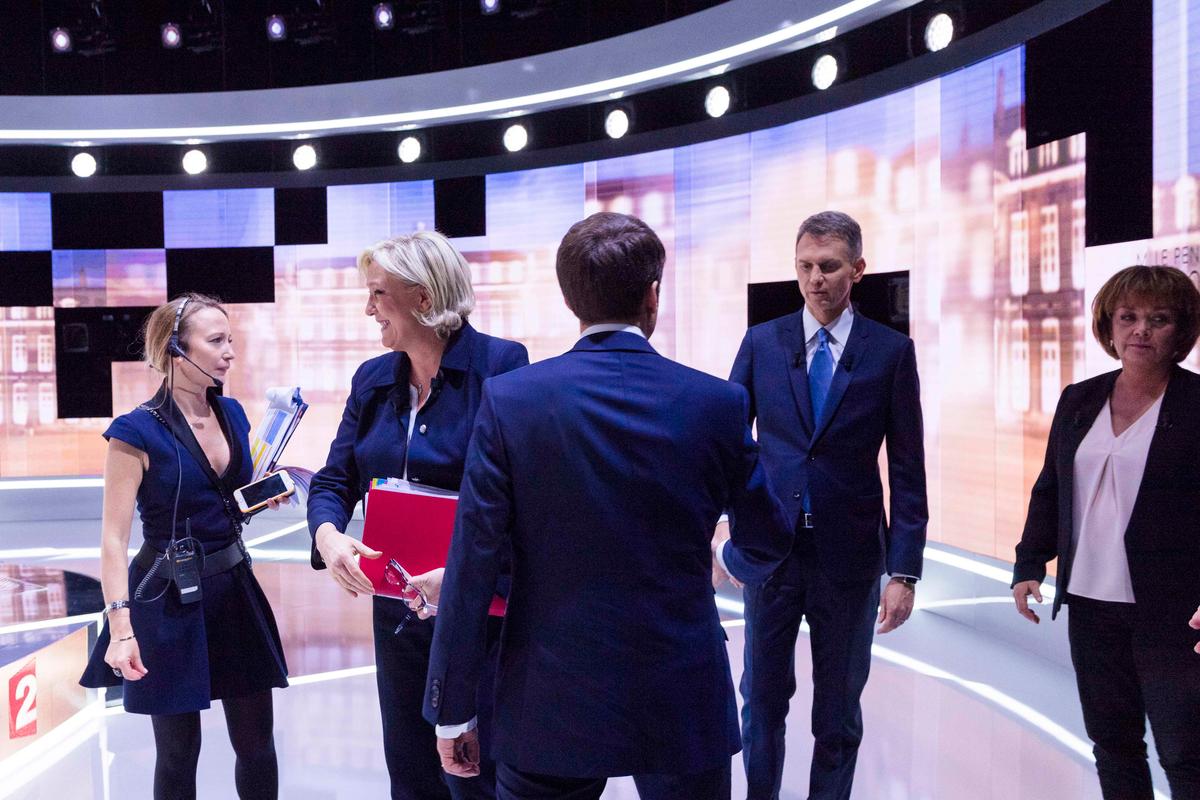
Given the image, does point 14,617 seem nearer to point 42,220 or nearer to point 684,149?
point 684,149

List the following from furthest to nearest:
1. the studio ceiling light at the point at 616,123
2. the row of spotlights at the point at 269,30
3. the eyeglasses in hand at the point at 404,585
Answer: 1. the row of spotlights at the point at 269,30
2. the studio ceiling light at the point at 616,123
3. the eyeglasses in hand at the point at 404,585

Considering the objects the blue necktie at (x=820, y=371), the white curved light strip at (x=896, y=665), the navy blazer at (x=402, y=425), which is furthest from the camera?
the white curved light strip at (x=896, y=665)

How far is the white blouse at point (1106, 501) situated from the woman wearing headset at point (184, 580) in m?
1.85

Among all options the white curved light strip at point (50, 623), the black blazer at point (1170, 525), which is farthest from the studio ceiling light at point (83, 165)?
the black blazer at point (1170, 525)

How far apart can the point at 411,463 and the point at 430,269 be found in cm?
37

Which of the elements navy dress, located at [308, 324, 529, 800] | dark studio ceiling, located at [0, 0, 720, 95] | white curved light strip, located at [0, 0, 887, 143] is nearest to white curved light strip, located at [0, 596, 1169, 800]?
navy dress, located at [308, 324, 529, 800]

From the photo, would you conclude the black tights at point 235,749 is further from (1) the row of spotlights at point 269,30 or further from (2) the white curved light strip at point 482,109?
(1) the row of spotlights at point 269,30

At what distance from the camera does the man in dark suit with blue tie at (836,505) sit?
7.66 feet

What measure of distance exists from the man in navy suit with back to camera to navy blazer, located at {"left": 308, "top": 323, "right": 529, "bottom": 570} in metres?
0.48

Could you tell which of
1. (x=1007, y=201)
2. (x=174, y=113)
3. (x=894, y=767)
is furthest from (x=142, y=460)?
(x=174, y=113)

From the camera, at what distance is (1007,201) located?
4648 mm

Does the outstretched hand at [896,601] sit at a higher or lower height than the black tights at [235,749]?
higher

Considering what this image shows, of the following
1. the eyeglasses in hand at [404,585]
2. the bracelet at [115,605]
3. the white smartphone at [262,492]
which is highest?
the white smartphone at [262,492]

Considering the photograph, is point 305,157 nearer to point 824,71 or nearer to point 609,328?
point 824,71
